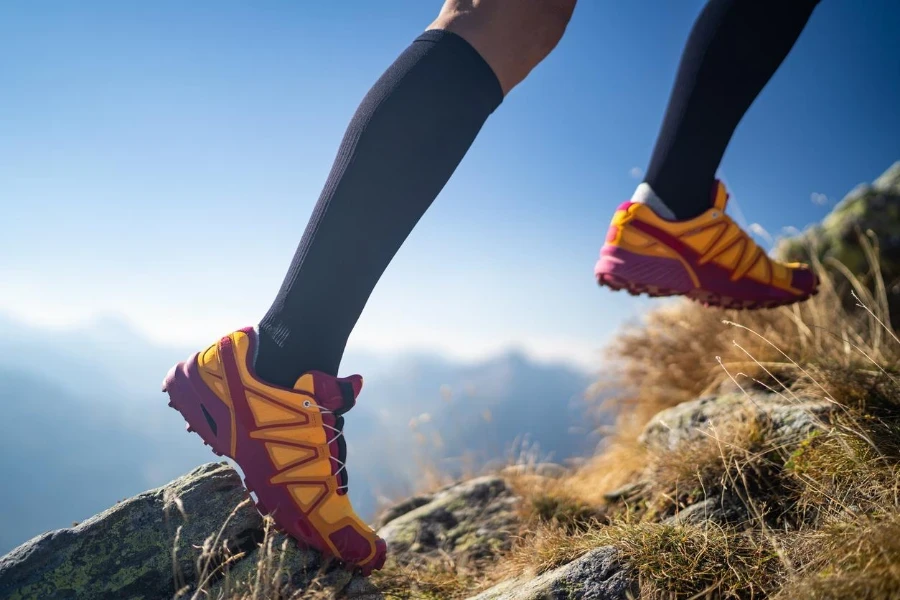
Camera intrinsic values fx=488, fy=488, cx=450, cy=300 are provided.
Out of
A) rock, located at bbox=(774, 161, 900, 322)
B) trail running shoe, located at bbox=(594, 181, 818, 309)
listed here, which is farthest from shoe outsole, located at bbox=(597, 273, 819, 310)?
rock, located at bbox=(774, 161, 900, 322)

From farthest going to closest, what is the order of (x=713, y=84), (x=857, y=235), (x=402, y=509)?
(x=857, y=235), (x=402, y=509), (x=713, y=84)

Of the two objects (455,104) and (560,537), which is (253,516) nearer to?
(560,537)

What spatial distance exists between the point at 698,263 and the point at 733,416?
0.52 m

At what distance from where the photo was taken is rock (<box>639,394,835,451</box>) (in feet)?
4.54

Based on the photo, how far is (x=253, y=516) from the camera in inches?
51.7

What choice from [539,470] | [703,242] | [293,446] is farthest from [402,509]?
[703,242]

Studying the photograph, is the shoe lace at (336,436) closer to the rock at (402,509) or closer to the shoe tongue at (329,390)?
the shoe tongue at (329,390)

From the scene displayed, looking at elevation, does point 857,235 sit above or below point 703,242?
below

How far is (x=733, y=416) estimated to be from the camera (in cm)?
160

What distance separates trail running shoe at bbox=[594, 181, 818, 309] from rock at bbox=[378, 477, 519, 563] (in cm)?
97

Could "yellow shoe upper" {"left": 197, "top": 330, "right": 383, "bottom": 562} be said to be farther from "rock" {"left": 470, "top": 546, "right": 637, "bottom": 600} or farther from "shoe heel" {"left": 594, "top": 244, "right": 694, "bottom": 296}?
"shoe heel" {"left": 594, "top": 244, "right": 694, "bottom": 296}

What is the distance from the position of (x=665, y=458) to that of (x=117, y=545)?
1.51 meters

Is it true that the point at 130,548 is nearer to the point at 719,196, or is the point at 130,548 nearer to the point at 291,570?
the point at 291,570

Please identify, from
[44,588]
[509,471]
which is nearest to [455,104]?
[44,588]
